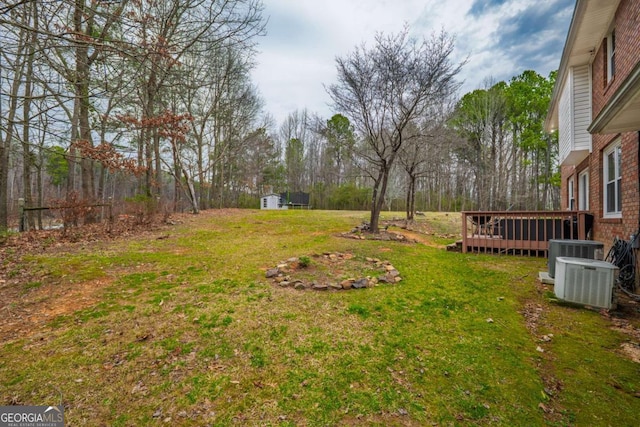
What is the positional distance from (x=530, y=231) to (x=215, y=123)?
20081 mm

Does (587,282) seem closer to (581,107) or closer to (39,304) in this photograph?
(581,107)

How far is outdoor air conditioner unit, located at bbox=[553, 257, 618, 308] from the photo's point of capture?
146 inches

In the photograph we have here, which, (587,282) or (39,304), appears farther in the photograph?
(587,282)

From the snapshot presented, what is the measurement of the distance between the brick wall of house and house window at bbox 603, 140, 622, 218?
15 centimetres

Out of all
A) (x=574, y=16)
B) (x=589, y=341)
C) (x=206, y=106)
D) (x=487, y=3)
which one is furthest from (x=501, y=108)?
(x=589, y=341)

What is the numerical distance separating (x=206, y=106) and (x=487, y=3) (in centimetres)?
1674

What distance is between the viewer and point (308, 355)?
2615 mm

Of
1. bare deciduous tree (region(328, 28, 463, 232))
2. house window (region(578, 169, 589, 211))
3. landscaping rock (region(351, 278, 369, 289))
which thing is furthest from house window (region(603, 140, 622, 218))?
bare deciduous tree (region(328, 28, 463, 232))

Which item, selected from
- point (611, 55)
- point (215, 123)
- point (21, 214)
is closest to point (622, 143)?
point (611, 55)

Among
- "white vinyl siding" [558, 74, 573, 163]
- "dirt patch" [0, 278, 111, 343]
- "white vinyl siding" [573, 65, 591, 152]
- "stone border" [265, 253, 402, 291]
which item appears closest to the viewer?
"dirt patch" [0, 278, 111, 343]

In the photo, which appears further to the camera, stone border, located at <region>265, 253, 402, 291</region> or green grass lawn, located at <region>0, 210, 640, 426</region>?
stone border, located at <region>265, 253, 402, 291</region>

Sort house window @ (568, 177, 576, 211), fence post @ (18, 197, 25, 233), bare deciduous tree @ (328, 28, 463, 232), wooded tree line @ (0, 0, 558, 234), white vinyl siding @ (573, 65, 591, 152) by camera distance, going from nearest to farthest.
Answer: wooded tree line @ (0, 0, 558, 234)
white vinyl siding @ (573, 65, 591, 152)
fence post @ (18, 197, 25, 233)
house window @ (568, 177, 576, 211)
bare deciduous tree @ (328, 28, 463, 232)

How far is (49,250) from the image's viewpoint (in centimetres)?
614

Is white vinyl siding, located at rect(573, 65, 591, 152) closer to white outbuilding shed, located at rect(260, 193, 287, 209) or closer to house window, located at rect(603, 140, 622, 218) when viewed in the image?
house window, located at rect(603, 140, 622, 218)
